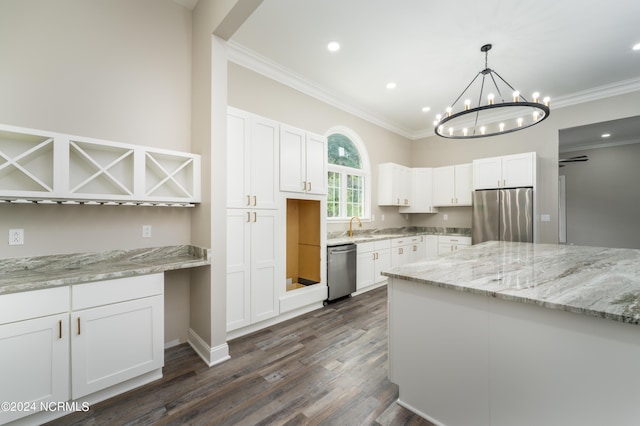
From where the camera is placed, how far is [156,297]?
2.05m

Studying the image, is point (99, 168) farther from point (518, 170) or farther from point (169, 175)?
point (518, 170)

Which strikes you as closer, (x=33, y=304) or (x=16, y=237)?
(x=33, y=304)

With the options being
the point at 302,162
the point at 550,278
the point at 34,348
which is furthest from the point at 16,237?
the point at 550,278

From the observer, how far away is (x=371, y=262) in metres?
4.43

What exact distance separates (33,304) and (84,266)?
54 cm

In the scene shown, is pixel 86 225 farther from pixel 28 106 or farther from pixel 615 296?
pixel 615 296

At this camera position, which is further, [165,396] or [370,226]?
[370,226]

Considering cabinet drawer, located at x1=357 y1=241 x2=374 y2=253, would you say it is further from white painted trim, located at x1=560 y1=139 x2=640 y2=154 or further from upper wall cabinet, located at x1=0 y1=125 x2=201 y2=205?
white painted trim, located at x1=560 y1=139 x2=640 y2=154

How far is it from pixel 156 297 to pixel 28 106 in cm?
169

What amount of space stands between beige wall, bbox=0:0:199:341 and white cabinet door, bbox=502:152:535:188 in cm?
508

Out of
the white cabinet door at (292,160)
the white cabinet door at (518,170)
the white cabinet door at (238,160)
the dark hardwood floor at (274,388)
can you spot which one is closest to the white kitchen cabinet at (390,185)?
the white cabinet door at (518,170)

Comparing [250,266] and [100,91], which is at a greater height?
[100,91]

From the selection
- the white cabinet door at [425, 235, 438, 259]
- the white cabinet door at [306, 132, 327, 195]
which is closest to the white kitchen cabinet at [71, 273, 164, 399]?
the white cabinet door at [306, 132, 327, 195]

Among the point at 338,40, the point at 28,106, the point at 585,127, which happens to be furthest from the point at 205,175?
the point at 585,127
